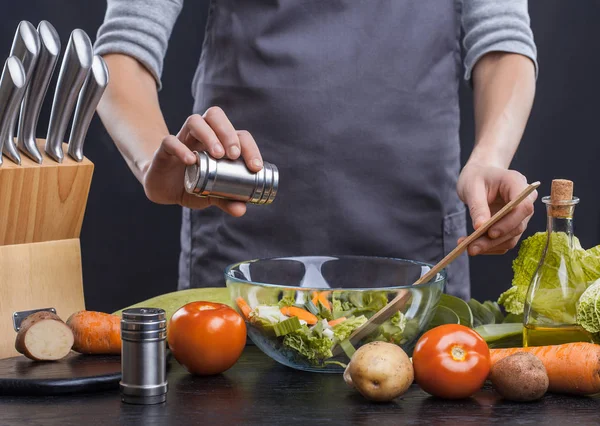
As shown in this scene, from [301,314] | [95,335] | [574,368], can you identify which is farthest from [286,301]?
[574,368]

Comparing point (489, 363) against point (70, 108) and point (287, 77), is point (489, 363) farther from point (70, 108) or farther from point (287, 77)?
point (287, 77)

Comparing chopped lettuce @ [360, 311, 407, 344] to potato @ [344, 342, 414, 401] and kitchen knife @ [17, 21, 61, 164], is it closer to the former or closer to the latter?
potato @ [344, 342, 414, 401]

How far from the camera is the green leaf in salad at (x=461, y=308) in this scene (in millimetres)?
1308

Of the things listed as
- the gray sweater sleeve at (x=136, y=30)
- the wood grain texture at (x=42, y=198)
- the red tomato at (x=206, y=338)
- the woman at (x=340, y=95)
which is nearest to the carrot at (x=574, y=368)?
the red tomato at (x=206, y=338)

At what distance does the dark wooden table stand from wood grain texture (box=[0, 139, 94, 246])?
0.32 metres

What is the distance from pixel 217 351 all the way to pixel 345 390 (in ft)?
0.59

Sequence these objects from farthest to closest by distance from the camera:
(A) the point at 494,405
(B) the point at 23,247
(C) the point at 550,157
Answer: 1. (C) the point at 550,157
2. (B) the point at 23,247
3. (A) the point at 494,405

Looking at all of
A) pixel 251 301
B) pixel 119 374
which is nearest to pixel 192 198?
pixel 251 301

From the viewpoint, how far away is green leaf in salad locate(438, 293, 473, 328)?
1.31 m

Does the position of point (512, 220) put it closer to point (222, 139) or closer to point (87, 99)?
point (222, 139)

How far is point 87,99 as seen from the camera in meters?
1.29

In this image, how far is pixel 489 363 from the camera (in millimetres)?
1038

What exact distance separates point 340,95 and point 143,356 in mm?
1013

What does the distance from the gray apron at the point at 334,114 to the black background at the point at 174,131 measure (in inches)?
35.0
